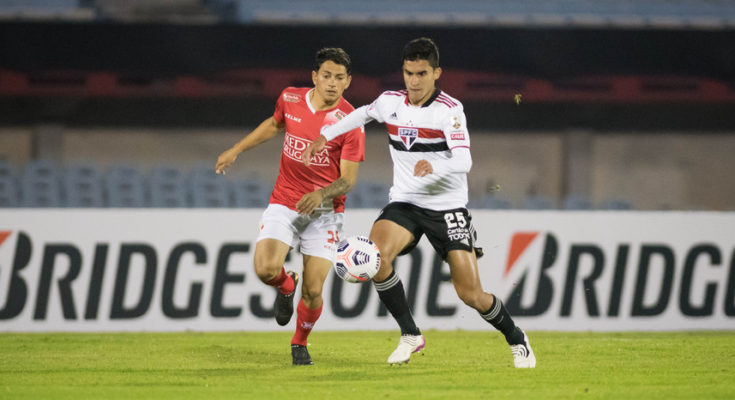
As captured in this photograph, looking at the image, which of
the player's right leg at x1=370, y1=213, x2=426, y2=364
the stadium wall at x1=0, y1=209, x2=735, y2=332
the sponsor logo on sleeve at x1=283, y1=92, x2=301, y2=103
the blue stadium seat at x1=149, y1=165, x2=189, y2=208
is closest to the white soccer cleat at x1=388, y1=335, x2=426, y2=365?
the player's right leg at x1=370, y1=213, x2=426, y2=364

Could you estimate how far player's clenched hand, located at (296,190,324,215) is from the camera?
22.8 ft

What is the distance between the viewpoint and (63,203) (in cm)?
1423

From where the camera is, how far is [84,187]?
14.6 meters

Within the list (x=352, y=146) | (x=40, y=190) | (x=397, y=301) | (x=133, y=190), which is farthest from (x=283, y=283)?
(x=40, y=190)

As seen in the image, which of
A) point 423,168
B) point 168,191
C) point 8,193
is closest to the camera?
point 423,168

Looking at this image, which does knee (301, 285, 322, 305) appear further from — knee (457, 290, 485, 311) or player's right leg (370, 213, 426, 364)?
knee (457, 290, 485, 311)

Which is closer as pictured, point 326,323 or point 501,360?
point 501,360

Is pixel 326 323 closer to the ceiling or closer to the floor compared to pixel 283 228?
closer to the floor

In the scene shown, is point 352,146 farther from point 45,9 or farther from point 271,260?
point 45,9

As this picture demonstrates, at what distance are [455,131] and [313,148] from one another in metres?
0.99

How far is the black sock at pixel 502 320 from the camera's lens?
7008 millimetres

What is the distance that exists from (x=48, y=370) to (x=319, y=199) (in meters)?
2.41

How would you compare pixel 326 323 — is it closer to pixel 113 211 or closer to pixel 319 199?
pixel 113 211

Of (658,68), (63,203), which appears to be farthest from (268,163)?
(658,68)
